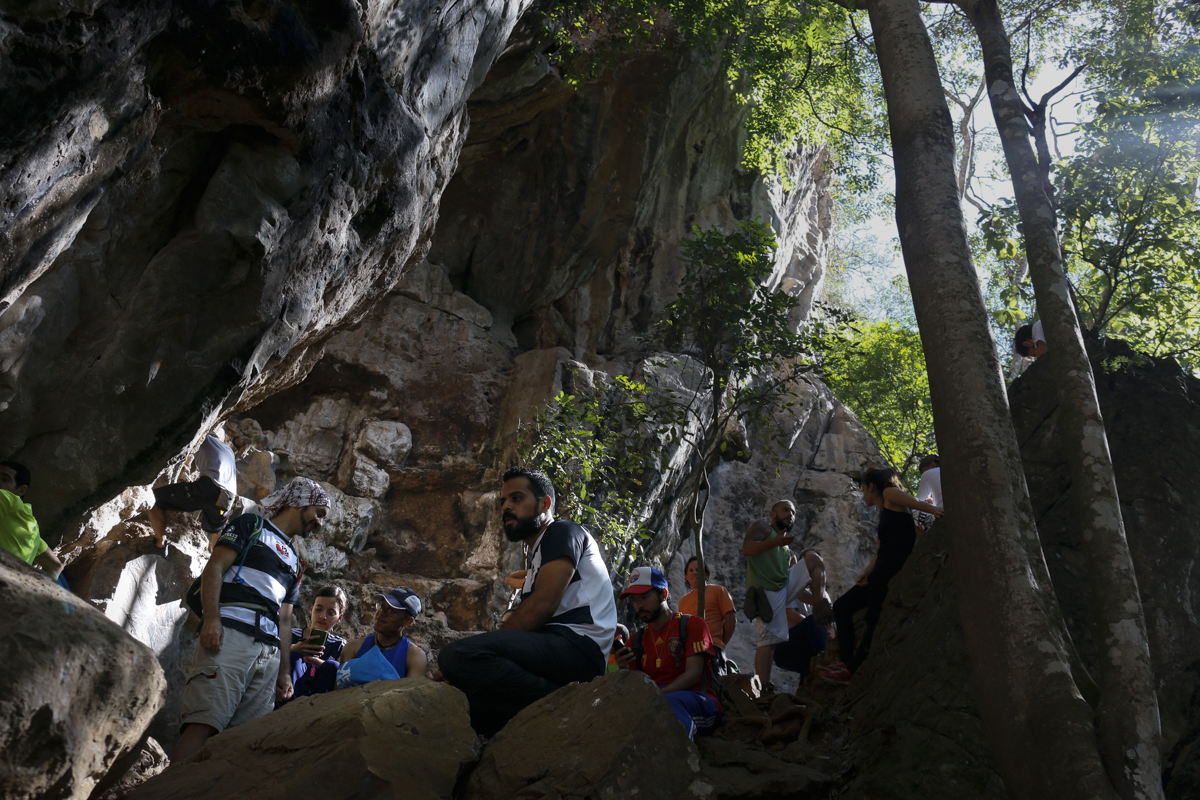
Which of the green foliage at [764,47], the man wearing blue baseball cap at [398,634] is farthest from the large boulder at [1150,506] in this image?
the green foliage at [764,47]

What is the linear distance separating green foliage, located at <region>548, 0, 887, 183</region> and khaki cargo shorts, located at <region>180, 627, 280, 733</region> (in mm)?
8968

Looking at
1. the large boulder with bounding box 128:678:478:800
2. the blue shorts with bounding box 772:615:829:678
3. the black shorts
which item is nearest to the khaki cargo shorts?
the large boulder with bounding box 128:678:478:800

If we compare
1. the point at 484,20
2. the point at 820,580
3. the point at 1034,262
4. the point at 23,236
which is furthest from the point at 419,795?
the point at 484,20

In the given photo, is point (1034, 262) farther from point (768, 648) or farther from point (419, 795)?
point (768, 648)

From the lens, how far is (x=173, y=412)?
5.12 metres

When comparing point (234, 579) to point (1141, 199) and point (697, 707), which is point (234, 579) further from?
point (1141, 199)

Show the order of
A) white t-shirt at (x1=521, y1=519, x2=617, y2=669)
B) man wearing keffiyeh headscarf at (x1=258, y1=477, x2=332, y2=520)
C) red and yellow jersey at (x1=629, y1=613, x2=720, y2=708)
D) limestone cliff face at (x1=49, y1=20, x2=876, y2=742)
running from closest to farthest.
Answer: white t-shirt at (x1=521, y1=519, x2=617, y2=669), man wearing keffiyeh headscarf at (x1=258, y1=477, x2=332, y2=520), red and yellow jersey at (x1=629, y1=613, x2=720, y2=708), limestone cliff face at (x1=49, y1=20, x2=876, y2=742)

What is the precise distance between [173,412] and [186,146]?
1.66m

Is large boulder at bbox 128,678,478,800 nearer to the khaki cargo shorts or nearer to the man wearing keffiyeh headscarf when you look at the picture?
the khaki cargo shorts

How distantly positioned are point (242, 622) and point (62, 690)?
6.86 feet

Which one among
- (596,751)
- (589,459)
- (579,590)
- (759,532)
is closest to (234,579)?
(579,590)

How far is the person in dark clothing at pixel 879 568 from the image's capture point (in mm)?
5559

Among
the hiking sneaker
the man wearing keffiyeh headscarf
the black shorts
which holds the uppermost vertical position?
the hiking sneaker

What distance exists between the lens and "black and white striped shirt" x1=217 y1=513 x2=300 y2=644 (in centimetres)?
429
